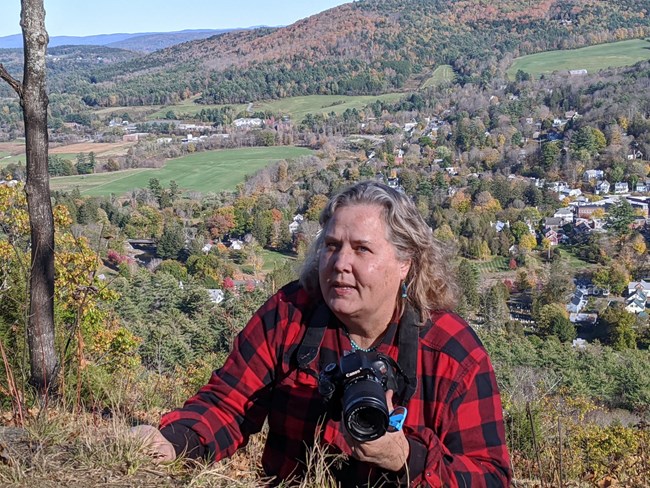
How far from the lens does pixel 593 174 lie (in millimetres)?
43000

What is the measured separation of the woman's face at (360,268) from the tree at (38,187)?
233 centimetres

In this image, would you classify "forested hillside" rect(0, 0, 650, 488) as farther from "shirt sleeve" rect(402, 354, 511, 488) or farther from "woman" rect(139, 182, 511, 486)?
"shirt sleeve" rect(402, 354, 511, 488)

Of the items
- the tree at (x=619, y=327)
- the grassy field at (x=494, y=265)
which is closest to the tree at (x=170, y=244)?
the grassy field at (x=494, y=265)

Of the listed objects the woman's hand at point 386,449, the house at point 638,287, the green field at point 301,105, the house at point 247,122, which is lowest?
the house at point 638,287

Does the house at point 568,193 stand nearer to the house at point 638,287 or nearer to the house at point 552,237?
the house at point 552,237

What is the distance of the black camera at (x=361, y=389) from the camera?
125 centimetres

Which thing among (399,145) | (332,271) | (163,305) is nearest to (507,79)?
(399,145)

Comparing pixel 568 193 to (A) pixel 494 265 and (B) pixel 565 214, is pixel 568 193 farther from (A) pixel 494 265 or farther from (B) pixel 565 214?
(A) pixel 494 265

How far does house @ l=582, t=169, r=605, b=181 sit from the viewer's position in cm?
4259

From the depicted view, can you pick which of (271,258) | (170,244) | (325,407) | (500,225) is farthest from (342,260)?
(500,225)

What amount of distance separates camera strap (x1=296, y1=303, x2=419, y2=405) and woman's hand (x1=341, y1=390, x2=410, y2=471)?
129mm

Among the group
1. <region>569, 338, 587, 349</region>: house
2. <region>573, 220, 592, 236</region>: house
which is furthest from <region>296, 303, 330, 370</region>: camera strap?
<region>573, 220, 592, 236</region>: house

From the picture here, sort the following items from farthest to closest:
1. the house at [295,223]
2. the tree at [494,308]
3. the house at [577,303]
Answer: the house at [295,223]
the house at [577,303]
the tree at [494,308]

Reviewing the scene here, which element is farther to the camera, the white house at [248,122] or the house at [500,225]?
the white house at [248,122]
